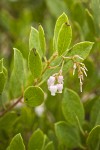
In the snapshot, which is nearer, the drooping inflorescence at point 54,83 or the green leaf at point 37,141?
the drooping inflorescence at point 54,83

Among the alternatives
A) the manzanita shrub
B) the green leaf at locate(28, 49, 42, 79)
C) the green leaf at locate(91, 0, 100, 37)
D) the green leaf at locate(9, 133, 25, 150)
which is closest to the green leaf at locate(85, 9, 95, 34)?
the green leaf at locate(91, 0, 100, 37)

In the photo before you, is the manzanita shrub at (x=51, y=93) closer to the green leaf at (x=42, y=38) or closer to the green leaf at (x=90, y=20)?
the green leaf at (x=42, y=38)

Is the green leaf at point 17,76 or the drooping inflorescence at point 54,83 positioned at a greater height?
the green leaf at point 17,76

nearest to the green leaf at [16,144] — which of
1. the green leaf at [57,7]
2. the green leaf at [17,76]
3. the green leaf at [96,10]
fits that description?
the green leaf at [17,76]

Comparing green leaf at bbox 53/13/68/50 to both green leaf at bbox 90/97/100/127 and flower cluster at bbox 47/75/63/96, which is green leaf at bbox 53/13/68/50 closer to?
flower cluster at bbox 47/75/63/96

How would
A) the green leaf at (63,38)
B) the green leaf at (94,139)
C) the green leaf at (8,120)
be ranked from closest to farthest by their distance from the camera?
the green leaf at (63,38) < the green leaf at (94,139) < the green leaf at (8,120)

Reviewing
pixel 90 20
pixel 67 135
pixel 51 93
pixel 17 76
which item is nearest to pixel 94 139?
pixel 67 135

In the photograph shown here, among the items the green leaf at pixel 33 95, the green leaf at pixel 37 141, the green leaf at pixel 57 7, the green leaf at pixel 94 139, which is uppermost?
the green leaf at pixel 57 7
